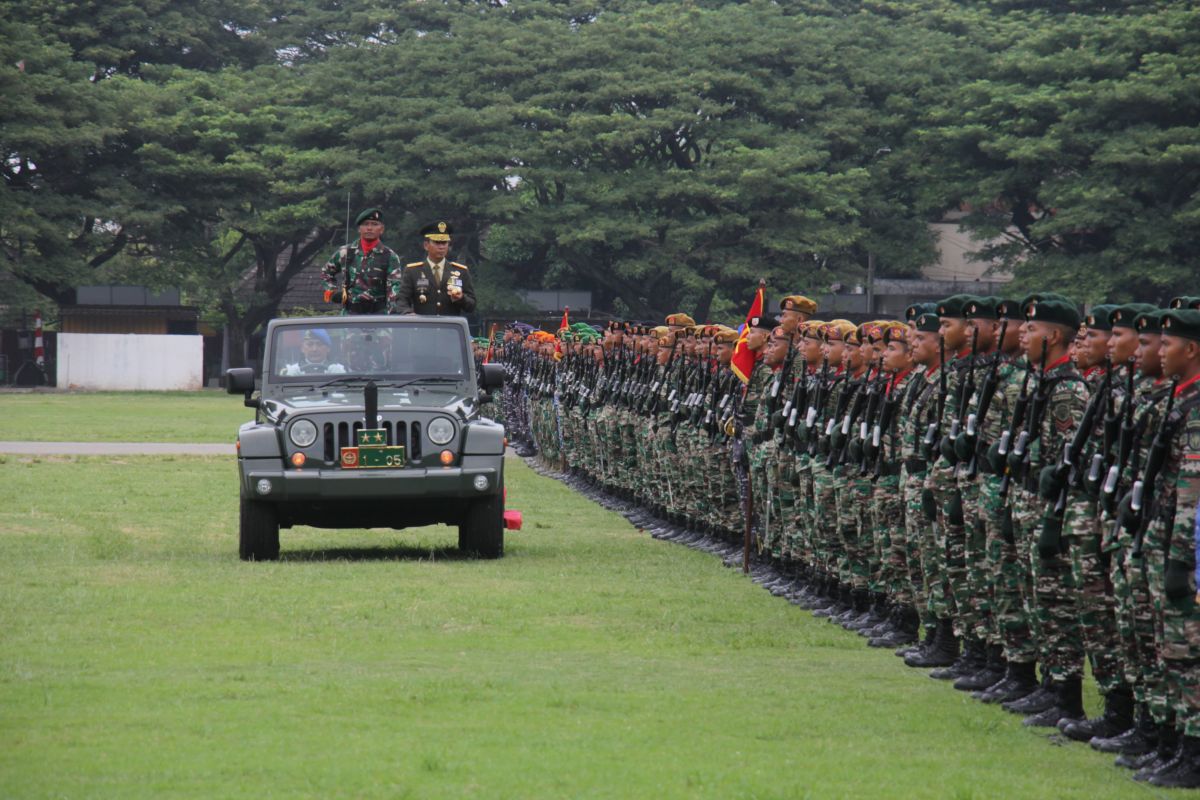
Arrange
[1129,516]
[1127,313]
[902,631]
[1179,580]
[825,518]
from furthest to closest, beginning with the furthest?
[825,518] < [902,631] < [1127,313] < [1129,516] < [1179,580]

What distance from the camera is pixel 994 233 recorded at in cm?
4972

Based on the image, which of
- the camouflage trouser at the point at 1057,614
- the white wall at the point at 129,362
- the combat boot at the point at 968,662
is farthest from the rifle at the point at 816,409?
the white wall at the point at 129,362

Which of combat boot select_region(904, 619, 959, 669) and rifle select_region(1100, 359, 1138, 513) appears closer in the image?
rifle select_region(1100, 359, 1138, 513)

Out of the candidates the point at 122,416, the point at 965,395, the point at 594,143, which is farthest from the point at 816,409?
the point at 594,143

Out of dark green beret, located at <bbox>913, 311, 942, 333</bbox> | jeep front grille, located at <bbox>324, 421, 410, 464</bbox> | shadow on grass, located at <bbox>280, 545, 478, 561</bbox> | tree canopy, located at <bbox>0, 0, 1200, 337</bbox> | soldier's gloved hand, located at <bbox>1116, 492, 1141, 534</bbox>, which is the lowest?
shadow on grass, located at <bbox>280, 545, 478, 561</bbox>

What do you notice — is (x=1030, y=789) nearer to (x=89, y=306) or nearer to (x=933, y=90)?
(x=933, y=90)

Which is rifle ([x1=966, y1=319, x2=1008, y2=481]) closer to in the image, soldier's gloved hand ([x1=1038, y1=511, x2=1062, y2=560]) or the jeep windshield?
soldier's gloved hand ([x1=1038, y1=511, x2=1062, y2=560])

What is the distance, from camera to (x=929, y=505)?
Result: 10.0 meters

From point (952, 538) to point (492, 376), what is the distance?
6219 millimetres

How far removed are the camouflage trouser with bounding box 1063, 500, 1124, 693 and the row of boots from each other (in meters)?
0.11

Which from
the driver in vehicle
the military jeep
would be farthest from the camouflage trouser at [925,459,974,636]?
the driver in vehicle

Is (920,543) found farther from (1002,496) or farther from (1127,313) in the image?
(1127,313)

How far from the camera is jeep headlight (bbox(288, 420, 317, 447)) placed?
14.3 m

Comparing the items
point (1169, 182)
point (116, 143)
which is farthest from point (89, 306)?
point (1169, 182)
